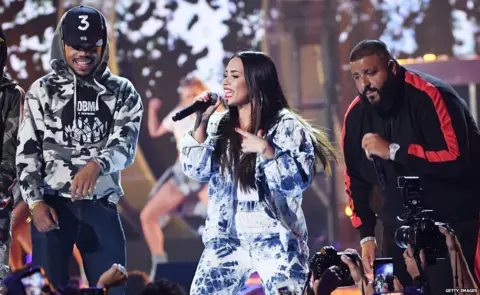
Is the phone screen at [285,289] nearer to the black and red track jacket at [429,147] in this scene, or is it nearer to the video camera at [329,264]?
the video camera at [329,264]

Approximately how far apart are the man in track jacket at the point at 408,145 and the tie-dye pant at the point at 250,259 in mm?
735

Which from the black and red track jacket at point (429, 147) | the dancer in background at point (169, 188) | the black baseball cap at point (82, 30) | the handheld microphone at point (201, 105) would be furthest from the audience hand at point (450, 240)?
the dancer in background at point (169, 188)

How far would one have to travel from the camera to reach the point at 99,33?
4316 millimetres

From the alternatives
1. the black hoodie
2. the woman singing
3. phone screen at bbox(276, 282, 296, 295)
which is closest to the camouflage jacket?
the black hoodie

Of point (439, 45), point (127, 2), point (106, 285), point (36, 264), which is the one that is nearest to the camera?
point (106, 285)

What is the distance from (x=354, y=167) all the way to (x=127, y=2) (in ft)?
11.7

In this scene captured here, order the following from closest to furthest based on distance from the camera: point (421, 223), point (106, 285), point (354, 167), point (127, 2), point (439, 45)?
point (106, 285) → point (421, 223) → point (354, 167) → point (439, 45) → point (127, 2)

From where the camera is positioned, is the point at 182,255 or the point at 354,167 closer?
the point at 354,167

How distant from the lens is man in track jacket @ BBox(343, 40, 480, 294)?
4293 mm

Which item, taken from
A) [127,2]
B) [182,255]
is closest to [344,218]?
[182,255]

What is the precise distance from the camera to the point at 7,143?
14.1ft

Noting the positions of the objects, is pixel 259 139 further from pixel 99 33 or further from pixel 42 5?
pixel 42 5

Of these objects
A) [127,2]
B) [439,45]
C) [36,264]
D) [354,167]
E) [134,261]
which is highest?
[127,2]

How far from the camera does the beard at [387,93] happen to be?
439 cm
